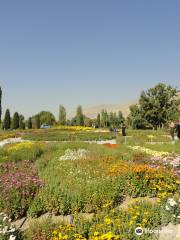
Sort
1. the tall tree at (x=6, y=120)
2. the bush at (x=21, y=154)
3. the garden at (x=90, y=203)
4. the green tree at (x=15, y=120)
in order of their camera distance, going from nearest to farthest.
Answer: the garden at (x=90, y=203), the bush at (x=21, y=154), the green tree at (x=15, y=120), the tall tree at (x=6, y=120)

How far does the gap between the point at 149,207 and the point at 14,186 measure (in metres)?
3.62

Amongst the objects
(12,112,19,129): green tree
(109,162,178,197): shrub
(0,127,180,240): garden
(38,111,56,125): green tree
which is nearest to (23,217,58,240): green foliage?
(0,127,180,240): garden

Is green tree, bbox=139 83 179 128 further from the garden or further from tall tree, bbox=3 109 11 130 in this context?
the garden

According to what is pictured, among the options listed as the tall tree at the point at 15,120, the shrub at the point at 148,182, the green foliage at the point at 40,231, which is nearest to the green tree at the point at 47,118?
the tall tree at the point at 15,120

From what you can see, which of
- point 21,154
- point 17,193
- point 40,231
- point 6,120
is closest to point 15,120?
point 6,120

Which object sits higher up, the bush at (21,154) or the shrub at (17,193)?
the bush at (21,154)

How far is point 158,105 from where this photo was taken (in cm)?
5400

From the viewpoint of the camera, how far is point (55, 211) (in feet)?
27.4

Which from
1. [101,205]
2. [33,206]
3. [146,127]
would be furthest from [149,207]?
[146,127]

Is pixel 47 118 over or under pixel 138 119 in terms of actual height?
over

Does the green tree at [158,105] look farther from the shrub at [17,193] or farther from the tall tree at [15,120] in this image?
the shrub at [17,193]

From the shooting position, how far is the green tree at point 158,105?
53875mm

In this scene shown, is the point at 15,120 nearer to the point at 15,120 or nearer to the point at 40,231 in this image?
the point at 15,120

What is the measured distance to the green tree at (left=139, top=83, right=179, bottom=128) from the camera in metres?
53.9
